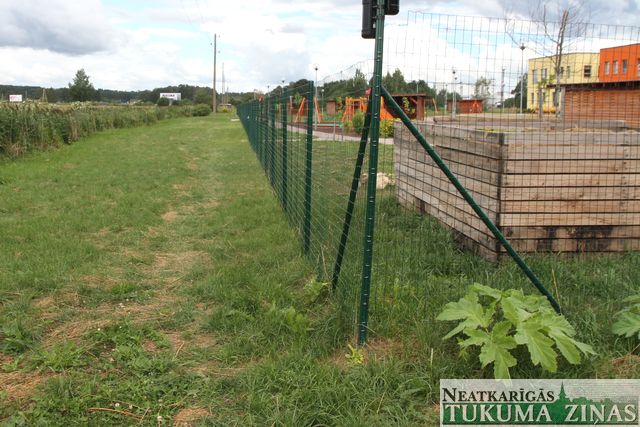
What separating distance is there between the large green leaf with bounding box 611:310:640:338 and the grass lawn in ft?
0.28

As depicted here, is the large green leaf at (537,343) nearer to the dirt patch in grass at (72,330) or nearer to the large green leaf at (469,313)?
the large green leaf at (469,313)

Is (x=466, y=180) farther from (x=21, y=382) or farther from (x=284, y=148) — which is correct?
(x=21, y=382)

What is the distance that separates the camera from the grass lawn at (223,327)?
3.17 meters

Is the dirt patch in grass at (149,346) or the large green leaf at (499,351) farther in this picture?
the dirt patch in grass at (149,346)

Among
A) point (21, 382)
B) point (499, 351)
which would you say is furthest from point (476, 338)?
point (21, 382)

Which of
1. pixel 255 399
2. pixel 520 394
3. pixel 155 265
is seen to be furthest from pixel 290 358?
pixel 155 265

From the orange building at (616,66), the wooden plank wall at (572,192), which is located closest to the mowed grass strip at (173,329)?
the wooden plank wall at (572,192)

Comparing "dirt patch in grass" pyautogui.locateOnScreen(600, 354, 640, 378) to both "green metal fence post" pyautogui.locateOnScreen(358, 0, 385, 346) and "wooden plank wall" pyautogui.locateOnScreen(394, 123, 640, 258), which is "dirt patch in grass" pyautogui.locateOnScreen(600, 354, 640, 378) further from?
"wooden plank wall" pyautogui.locateOnScreen(394, 123, 640, 258)

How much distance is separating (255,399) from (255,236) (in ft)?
12.6

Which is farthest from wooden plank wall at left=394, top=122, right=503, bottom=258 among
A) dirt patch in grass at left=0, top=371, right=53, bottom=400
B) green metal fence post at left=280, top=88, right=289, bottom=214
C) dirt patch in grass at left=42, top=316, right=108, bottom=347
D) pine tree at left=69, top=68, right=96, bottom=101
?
pine tree at left=69, top=68, right=96, bottom=101

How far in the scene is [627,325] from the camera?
3.58 meters

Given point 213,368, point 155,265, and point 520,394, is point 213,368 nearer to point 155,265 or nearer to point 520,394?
point 520,394

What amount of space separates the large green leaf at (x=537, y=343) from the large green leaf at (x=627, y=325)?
642mm

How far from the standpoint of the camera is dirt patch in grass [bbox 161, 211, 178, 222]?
331 inches
